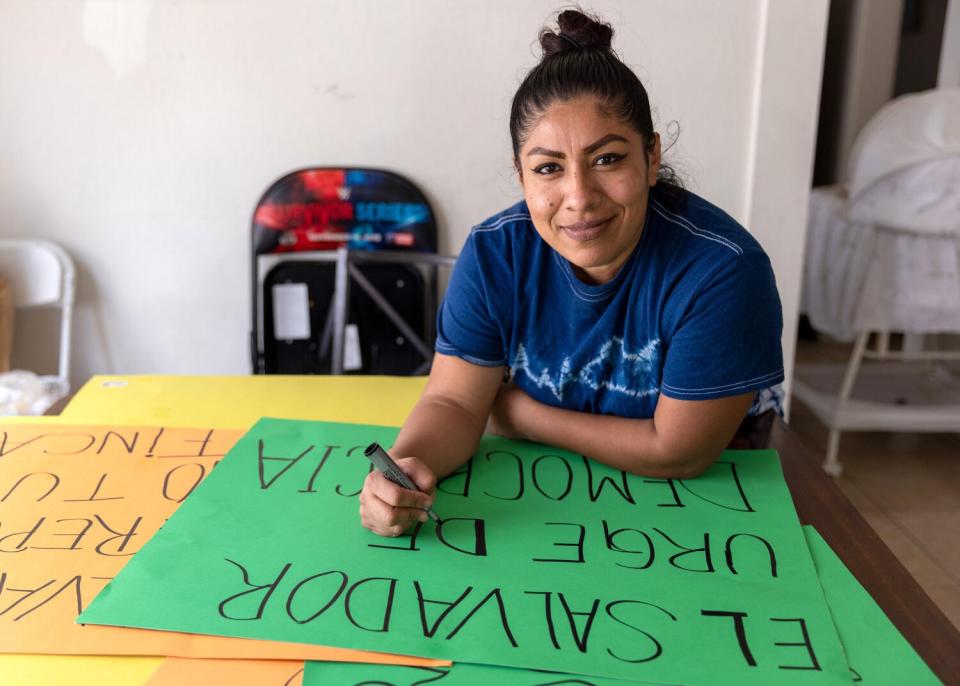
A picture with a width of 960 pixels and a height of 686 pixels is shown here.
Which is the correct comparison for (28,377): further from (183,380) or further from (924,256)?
(924,256)

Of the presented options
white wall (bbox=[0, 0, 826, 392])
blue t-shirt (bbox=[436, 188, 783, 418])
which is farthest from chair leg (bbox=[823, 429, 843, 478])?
blue t-shirt (bbox=[436, 188, 783, 418])

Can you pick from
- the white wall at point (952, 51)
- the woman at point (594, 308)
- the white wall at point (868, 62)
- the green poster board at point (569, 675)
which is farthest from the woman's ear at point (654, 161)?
the white wall at point (868, 62)

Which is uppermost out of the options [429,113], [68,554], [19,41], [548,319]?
[19,41]

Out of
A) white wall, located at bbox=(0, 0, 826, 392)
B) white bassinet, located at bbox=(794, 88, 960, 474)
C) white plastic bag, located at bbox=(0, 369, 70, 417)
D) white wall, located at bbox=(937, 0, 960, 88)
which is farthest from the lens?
white wall, located at bbox=(937, 0, 960, 88)

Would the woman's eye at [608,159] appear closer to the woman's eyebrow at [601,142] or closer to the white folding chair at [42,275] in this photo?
the woman's eyebrow at [601,142]

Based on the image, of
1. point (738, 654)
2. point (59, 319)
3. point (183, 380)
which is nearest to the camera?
point (738, 654)

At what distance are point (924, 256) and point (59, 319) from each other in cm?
255

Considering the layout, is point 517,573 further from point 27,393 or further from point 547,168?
point 27,393

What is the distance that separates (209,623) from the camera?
809 mm

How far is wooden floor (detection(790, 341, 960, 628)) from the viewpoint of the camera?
2.26 m

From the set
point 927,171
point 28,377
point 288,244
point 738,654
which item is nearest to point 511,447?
point 738,654

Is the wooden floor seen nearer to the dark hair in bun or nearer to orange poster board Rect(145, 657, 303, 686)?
the dark hair in bun

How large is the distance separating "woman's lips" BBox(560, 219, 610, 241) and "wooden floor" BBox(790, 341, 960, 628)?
153 cm

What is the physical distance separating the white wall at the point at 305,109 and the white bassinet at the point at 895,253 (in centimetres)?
51
